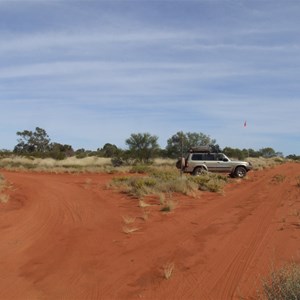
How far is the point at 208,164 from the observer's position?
33.3 meters

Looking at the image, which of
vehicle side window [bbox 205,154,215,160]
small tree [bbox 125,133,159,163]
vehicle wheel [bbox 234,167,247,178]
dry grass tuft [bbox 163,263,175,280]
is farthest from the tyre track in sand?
small tree [bbox 125,133,159,163]

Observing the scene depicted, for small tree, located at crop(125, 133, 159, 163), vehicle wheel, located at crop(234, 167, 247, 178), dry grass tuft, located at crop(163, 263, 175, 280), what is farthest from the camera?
small tree, located at crop(125, 133, 159, 163)

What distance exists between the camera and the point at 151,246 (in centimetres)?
1063

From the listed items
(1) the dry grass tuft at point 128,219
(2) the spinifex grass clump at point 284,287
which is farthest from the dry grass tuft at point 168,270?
(1) the dry grass tuft at point 128,219

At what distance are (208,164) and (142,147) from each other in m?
27.5

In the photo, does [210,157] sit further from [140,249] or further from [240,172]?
[140,249]

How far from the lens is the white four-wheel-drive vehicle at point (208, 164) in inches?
1282

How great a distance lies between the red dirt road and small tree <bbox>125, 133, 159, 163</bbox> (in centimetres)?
4235

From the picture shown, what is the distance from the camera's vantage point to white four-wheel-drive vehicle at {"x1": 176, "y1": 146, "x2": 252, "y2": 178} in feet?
107

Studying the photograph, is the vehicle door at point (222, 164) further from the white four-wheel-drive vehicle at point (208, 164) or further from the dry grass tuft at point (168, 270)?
the dry grass tuft at point (168, 270)

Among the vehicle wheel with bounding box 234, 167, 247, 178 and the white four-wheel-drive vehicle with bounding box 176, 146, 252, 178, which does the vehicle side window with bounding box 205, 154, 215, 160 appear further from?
the vehicle wheel with bounding box 234, 167, 247, 178

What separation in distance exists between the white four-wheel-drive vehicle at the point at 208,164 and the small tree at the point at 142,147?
87.1 ft

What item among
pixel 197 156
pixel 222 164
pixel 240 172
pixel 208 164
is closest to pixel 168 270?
pixel 197 156

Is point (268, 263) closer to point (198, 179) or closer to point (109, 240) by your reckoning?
point (109, 240)
